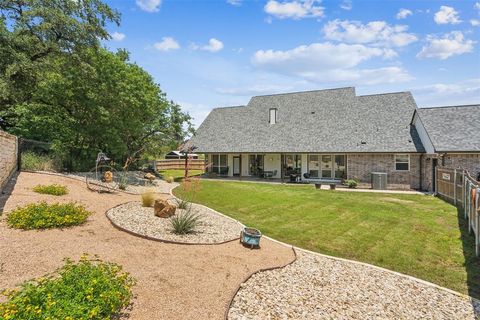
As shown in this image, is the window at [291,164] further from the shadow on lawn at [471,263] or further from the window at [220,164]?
the shadow on lawn at [471,263]

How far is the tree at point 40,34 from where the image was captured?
642 inches

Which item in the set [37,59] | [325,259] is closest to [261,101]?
[37,59]

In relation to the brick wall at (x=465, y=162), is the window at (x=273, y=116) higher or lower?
higher

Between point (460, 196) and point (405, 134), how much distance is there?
8.35 m

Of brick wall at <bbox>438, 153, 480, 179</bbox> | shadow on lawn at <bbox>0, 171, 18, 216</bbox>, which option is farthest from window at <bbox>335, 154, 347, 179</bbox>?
shadow on lawn at <bbox>0, 171, 18, 216</bbox>

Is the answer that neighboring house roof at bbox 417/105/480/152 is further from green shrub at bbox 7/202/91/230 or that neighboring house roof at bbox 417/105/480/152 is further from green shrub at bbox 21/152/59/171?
green shrub at bbox 21/152/59/171

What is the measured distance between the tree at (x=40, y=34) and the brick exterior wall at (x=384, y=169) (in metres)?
19.8

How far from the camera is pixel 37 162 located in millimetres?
16312

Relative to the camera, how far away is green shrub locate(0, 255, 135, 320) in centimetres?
362

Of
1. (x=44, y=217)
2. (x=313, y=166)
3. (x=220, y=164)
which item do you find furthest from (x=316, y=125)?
(x=44, y=217)

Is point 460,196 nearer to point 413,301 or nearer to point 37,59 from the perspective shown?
point 413,301

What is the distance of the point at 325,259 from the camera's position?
314 inches

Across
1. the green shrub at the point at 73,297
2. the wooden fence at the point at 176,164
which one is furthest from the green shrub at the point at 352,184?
the wooden fence at the point at 176,164

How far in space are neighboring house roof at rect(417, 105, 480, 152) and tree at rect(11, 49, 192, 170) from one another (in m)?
19.3
